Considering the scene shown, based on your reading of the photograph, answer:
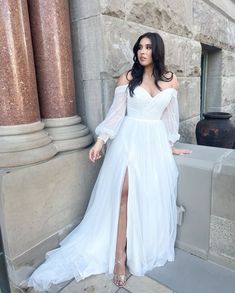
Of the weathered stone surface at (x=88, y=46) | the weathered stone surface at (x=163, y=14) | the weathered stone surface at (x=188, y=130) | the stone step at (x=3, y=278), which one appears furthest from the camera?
the weathered stone surface at (x=188, y=130)

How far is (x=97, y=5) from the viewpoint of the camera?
1.86 metres

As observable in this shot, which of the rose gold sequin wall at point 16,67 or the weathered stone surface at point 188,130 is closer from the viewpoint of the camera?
the rose gold sequin wall at point 16,67

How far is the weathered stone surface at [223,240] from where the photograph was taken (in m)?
1.69

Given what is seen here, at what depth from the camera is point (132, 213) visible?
1696mm

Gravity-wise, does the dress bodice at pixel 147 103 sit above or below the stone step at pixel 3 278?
above

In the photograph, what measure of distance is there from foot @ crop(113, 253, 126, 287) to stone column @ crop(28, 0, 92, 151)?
2.75ft

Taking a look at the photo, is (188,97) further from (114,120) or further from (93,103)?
(114,120)

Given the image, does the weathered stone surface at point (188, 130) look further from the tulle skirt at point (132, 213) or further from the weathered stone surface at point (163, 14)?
the tulle skirt at point (132, 213)

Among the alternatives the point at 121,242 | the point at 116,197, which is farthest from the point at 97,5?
the point at 121,242

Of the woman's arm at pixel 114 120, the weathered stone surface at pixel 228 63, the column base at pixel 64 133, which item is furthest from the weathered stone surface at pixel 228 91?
the column base at pixel 64 133

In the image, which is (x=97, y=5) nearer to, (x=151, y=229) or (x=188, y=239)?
(x=151, y=229)

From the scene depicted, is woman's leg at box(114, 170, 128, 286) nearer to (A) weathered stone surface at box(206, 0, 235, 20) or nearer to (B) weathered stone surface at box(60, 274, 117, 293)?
(B) weathered stone surface at box(60, 274, 117, 293)

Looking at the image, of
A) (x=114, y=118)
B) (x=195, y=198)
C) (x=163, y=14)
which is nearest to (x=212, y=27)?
(x=163, y=14)

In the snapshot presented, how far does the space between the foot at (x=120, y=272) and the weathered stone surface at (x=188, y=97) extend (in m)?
1.97
